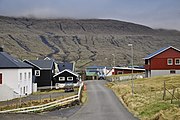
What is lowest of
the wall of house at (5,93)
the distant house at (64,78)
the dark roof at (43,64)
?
the wall of house at (5,93)

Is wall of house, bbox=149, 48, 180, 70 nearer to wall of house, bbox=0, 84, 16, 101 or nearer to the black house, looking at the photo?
the black house

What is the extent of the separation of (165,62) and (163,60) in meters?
0.58

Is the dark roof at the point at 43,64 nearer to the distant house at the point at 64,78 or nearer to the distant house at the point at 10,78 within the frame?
the distant house at the point at 64,78

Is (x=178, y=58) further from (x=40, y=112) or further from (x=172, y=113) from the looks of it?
(x=172, y=113)

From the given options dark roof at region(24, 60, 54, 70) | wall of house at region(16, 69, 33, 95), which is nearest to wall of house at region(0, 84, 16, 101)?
wall of house at region(16, 69, 33, 95)

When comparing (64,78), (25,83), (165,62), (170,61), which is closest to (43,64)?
(64,78)

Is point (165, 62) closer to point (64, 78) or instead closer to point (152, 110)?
point (64, 78)

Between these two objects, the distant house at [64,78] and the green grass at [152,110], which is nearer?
the green grass at [152,110]

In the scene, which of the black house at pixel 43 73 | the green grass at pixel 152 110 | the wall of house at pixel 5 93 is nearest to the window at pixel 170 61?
the black house at pixel 43 73

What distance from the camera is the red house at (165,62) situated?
71.0m

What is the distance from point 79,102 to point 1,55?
77.8 ft

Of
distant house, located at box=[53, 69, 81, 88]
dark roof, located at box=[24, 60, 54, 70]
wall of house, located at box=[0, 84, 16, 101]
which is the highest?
dark roof, located at box=[24, 60, 54, 70]

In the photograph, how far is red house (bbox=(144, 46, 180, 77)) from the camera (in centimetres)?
7100

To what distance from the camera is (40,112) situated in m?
30.7
